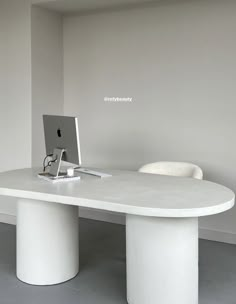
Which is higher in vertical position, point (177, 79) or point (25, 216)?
point (177, 79)

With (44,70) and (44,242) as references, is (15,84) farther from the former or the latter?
(44,242)

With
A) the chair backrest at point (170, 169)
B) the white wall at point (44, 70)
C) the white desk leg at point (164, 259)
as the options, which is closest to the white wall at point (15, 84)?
the white wall at point (44, 70)

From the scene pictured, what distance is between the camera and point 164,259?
2434 millimetres

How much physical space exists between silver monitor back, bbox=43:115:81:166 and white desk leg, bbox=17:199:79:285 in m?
0.39

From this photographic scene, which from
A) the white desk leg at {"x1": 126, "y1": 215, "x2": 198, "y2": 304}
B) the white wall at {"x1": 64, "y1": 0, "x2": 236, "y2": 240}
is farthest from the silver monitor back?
the white wall at {"x1": 64, "y1": 0, "x2": 236, "y2": 240}

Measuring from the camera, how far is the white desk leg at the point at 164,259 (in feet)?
7.95

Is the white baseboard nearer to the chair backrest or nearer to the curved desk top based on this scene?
the chair backrest

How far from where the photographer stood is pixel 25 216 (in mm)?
2988

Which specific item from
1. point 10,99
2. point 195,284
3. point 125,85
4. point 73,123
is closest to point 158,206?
point 195,284

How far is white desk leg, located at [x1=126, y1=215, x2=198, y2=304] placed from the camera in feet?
7.95

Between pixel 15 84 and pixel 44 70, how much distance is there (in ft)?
1.18

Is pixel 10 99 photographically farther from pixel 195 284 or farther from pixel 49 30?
pixel 195 284

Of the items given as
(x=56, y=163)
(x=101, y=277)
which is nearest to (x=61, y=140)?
(x=56, y=163)

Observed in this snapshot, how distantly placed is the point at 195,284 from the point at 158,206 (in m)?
0.69
